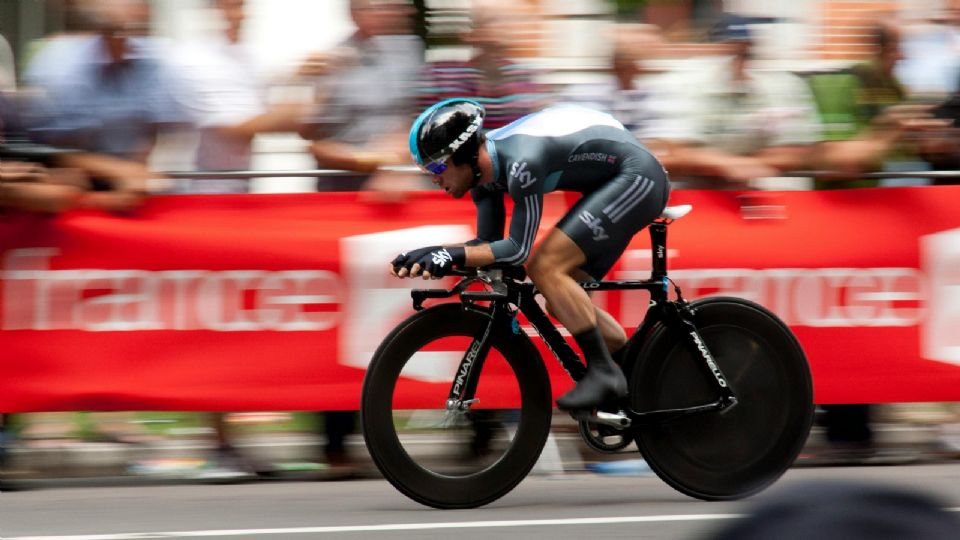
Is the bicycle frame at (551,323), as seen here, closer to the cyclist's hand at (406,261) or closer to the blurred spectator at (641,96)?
the cyclist's hand at (406,261)

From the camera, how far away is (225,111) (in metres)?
7.75

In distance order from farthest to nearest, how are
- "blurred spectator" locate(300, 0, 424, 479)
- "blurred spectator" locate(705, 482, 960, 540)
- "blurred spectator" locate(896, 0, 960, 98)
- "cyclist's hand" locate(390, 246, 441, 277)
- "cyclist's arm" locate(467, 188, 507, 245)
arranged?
"blurred spectator" locate(896, 0, 960, 98) < "blurred spectator" locate(300, 0, 424, 479) < "cyclist's arm" locate(467, 188, 507, 245) < "cyclist's hand" locate(390, 246, 441, 277) < "blurred spectator" locate(705, 482, 960, 540)

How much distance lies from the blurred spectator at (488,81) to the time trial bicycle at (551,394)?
1.64 meters

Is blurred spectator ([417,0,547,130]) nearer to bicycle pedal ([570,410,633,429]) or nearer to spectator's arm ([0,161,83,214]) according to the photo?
spectator's arm ([0,161,83,214])

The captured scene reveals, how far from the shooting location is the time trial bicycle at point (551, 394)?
19.7 ft

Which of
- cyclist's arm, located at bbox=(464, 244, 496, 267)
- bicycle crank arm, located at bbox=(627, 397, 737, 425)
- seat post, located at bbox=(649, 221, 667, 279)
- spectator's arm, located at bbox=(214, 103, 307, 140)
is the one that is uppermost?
spectator's arm, located at bbox=(214, 103, 307, 140)

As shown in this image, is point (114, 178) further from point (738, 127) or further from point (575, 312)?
point (738, 127)

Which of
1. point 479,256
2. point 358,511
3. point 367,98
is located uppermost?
point 367,98

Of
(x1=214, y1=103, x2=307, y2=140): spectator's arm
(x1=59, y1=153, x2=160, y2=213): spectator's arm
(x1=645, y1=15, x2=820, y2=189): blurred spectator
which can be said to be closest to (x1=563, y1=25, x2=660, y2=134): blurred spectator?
(x1=645, y1=15, x2=820, y2=189): blurred spectator

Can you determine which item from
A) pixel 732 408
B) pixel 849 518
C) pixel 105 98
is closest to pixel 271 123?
pixel 105 98

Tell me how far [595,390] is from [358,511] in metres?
1.08

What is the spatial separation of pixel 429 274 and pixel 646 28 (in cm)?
273

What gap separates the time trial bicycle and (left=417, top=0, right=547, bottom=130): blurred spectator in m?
1.64

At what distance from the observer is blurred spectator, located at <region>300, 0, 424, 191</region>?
25.0ft
